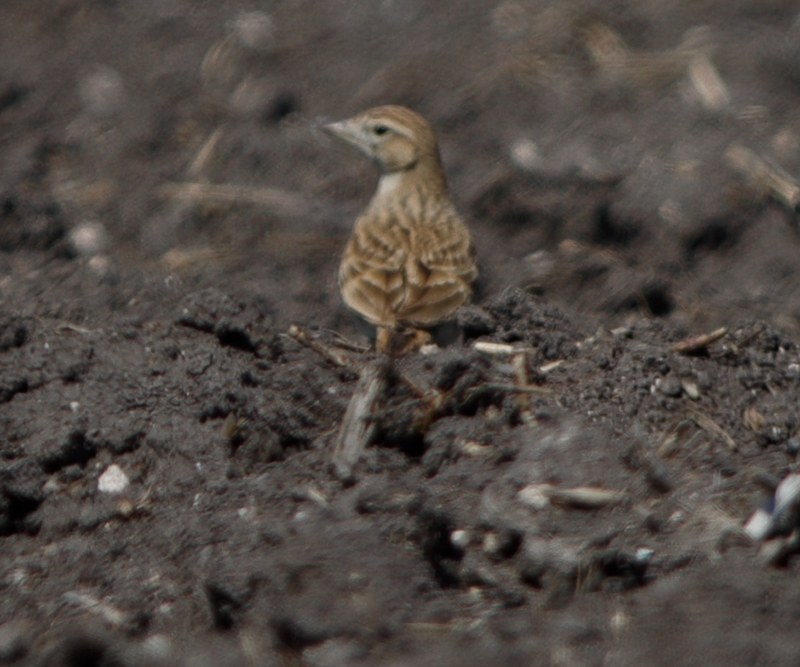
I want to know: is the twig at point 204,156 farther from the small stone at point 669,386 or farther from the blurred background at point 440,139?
the small stone at point 669,386

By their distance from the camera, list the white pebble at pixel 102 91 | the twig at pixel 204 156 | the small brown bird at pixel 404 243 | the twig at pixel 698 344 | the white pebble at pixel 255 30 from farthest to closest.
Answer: the white pebble at pixel 255 30 < the white pebble at pixel 102 91 < the twig at pixel 204 156 < the small brown bird at pixel 404 243 < the twig at pixel 698 344

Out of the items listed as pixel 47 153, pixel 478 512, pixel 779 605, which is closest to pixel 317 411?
pixel 478 512

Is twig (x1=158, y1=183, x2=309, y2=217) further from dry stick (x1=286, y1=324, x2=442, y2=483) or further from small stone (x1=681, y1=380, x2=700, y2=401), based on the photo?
small stone (x1=681, y1=380, x2=700, y2=401)

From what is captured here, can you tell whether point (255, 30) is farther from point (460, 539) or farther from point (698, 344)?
point (460, 539)

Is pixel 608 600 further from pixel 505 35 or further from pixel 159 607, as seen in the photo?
pixel 505 35

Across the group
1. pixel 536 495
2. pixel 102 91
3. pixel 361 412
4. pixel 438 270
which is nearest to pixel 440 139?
pixel 438 270

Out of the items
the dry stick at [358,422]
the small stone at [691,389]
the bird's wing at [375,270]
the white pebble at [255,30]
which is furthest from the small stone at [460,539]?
the white pebble at [255,30]

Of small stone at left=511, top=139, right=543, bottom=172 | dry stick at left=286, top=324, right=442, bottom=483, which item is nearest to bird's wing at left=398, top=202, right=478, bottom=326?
small stone at left=511, top=139, right=543, bottom=172
